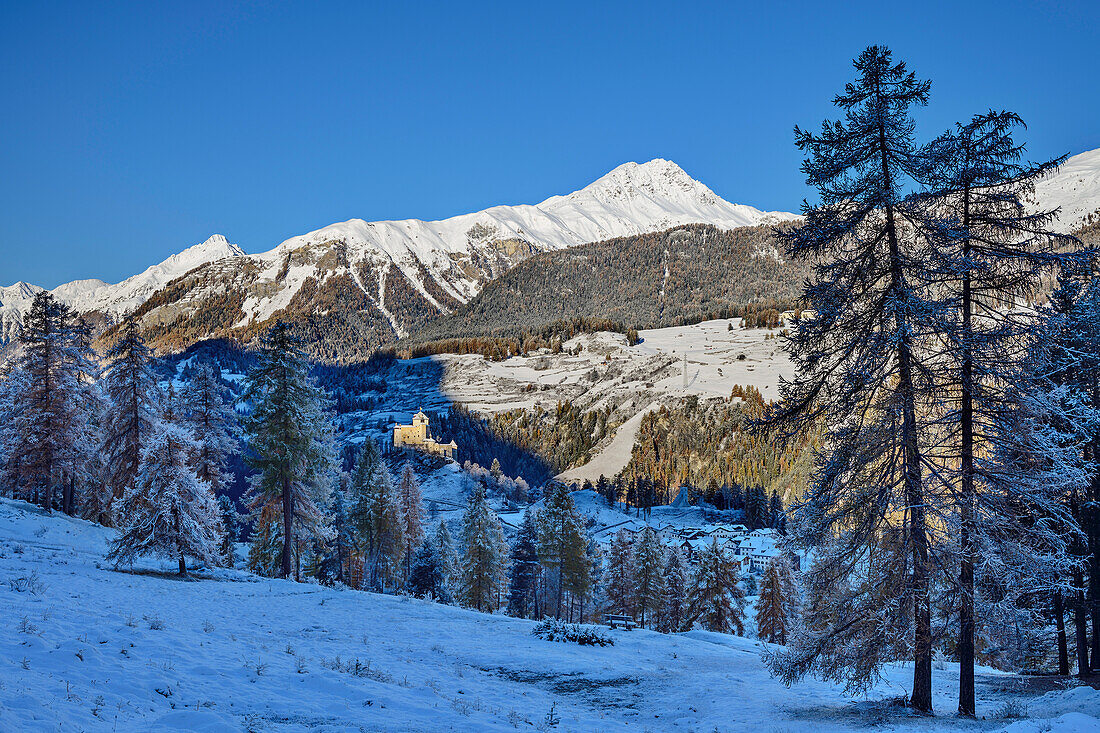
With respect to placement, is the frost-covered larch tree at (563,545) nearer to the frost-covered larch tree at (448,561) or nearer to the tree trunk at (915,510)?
the frost-covered larch tree at (448,561)

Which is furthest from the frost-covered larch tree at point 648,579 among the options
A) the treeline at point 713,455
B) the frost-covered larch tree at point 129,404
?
the treeline at point 713,455

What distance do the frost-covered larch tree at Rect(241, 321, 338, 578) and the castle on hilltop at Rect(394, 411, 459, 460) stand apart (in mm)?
137686

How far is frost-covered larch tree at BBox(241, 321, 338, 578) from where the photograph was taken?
32500 mm

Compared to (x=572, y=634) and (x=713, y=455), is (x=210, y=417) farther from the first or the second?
(x=713, y=455)

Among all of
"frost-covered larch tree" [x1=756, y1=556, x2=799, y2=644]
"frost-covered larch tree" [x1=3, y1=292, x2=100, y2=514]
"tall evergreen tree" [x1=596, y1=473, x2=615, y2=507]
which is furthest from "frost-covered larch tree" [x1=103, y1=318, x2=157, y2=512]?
"tall evergreen tree" [x1=596, y1=473, x2=615, y2=507]

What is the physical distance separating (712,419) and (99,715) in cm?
17558

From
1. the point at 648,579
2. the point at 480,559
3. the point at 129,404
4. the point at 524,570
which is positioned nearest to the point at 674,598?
the point at 648,579

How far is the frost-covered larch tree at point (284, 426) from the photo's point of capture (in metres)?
32.5

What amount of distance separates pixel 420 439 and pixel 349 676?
176066 millimetres

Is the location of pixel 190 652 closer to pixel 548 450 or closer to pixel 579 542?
pixel 579 542

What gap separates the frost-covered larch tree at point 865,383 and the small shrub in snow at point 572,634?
8.79 m

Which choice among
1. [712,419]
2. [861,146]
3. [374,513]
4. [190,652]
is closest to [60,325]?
[374,513]

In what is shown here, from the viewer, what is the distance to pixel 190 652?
38.7 feet

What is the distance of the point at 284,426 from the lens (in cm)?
3259
